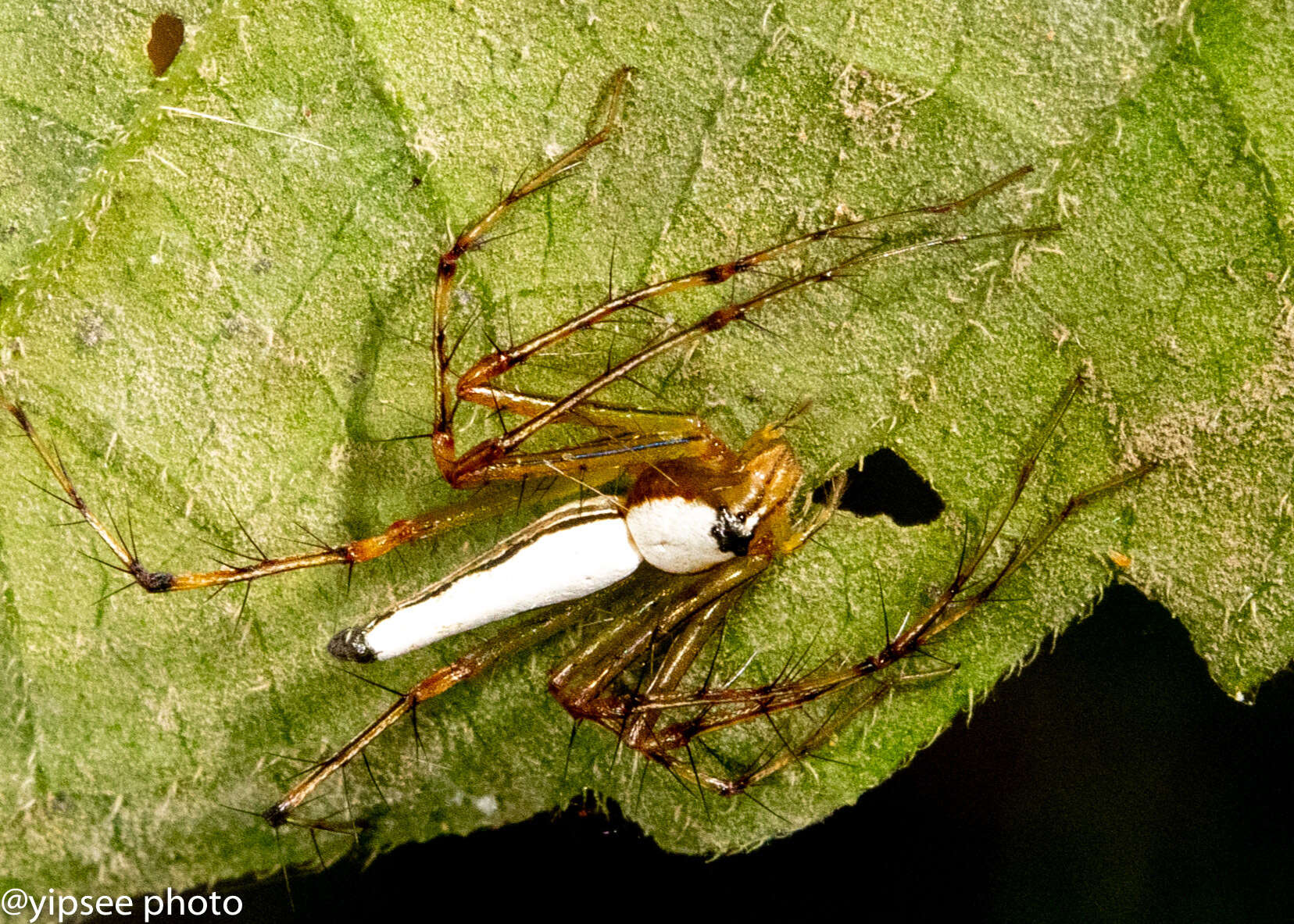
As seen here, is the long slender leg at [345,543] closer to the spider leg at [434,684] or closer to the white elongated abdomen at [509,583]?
the white elongated abdomen at [509,583]

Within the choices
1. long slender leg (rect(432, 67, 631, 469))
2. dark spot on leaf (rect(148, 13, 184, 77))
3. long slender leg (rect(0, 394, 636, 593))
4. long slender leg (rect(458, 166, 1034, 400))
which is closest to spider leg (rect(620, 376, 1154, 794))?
long slender leg (rect(458, 166, 1034, 400))

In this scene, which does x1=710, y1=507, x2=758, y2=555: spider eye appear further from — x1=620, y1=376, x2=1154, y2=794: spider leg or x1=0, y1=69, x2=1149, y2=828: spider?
x1=620, y1=376, x2=1154, y2=794: spider leg

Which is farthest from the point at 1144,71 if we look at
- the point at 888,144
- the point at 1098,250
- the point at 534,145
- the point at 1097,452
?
the point at 534,145

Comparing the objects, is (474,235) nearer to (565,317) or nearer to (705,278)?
(565,317)

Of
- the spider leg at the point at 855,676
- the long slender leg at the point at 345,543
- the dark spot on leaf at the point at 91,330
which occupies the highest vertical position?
the dark spot on leaf at the point at 91,330

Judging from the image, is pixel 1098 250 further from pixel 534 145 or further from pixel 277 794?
pixel 277 794

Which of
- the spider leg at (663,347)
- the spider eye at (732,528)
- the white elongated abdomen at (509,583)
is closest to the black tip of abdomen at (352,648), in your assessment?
the white elongated abdomen at (509,583)
